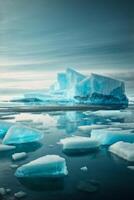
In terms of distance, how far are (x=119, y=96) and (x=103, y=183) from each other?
823cm

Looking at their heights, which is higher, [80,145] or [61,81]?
[61,81]

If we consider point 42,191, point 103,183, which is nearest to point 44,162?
point 42,191

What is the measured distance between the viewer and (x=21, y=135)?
3.41 meters

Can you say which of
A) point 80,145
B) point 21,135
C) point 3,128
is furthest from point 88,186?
point 3,128

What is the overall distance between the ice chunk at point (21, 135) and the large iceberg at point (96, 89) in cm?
632

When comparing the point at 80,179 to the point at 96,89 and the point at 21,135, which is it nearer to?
the point at 21,135

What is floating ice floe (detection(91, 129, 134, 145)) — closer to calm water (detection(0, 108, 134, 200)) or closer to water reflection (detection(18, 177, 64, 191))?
calm water (detection(0, 108, 134, 200))

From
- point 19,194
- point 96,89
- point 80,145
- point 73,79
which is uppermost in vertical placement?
point 73,79

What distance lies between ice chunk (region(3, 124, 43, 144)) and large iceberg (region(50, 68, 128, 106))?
20.7 feet

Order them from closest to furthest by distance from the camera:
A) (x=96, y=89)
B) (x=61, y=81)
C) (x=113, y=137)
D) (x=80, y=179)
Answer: (x=80, y=179) < (x=113, y=137) < (x=96, y=89) < (x=61, y=81)

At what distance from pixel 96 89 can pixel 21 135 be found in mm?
6601

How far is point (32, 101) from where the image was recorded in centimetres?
1411

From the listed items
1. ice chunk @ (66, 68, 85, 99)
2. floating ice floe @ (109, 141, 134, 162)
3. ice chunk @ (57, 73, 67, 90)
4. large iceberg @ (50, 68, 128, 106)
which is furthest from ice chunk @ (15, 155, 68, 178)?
ice chunk @ (57, 73, 67, 90)

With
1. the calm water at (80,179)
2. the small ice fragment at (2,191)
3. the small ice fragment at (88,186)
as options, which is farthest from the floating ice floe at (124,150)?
the small ice fragment at (2,191)
